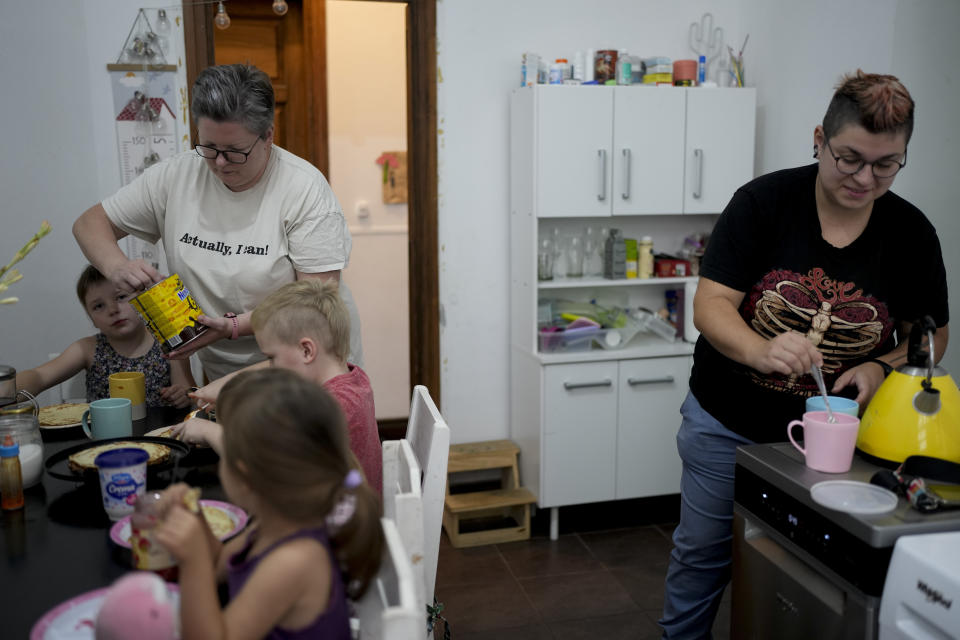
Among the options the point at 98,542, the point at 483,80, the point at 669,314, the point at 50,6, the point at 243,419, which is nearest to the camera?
the point at 243,419

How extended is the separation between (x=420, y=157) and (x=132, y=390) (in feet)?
5.52

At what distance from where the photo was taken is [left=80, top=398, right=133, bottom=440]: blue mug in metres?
1.76

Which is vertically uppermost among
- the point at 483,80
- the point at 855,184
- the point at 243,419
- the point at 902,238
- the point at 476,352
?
the point at 483,80

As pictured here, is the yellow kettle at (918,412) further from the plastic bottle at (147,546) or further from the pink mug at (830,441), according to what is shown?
the plastic bottle at (147,546)

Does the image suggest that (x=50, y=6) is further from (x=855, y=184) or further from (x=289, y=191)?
(x=855, y=184)

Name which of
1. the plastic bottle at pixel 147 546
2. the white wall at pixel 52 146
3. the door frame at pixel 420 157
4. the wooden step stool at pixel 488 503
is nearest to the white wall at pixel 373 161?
the door frame at pixel 420 157

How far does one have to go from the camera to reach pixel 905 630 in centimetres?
114

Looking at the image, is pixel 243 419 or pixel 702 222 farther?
pixel 702 222

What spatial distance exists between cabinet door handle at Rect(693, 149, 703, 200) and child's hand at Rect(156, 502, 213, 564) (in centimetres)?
270

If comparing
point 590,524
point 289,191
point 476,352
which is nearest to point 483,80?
point 476,352

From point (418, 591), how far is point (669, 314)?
2.46 metres

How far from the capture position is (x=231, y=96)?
5.87 feet

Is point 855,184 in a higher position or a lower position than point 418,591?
higher

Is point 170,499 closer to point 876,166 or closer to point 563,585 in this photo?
point 876,166
